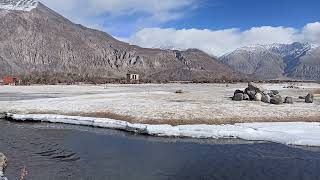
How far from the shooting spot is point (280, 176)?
24.1 meters

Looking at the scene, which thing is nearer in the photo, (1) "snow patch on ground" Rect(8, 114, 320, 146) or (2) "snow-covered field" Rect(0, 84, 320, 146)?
(1) "snow patch on ground" Rect(8, 114, 320, 146)

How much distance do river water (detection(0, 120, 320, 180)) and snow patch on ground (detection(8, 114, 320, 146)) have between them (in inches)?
51.4

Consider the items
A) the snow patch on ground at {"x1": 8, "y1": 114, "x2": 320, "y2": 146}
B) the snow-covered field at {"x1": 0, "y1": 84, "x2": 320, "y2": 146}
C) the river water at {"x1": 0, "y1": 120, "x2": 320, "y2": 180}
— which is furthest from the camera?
the snow-covered field at {"x1": 0, "y1": 84, "x2": 320, "y2": 146}

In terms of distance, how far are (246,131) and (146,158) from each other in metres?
11.1

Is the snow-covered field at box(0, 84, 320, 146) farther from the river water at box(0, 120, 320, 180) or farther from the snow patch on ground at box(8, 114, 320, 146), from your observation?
the river water at box(0, 120, 320, 180)

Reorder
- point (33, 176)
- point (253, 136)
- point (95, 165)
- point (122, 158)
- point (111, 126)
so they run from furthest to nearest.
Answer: point (111, 126) → point (253, 136) → point (122, 158) → point (95, 165) → point (33, 176)

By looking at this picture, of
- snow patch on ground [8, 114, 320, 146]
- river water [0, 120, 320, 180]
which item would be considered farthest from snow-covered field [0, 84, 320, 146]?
river water [0, 120, 320, 180]

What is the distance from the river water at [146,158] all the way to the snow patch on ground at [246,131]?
4.28ft

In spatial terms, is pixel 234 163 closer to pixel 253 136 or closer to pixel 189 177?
pixel 189 177

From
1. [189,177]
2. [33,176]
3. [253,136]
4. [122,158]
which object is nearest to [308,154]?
[253,136]

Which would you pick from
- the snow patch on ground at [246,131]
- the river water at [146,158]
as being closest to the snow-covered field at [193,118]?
the snow patch on ground at [246,131]

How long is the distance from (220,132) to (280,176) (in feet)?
38.6

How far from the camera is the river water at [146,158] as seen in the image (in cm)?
2425

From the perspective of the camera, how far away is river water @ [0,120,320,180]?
24250 millimetres
